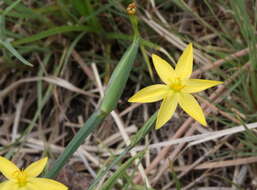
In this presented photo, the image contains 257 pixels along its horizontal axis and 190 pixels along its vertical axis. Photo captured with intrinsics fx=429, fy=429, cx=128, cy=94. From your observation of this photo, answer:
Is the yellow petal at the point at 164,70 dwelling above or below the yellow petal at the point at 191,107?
above

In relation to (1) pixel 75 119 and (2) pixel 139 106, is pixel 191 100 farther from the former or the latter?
(1) pixel 75 119

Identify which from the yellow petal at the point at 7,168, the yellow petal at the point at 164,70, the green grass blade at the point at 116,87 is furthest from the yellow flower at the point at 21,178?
the yellow petal at the point at 164,70

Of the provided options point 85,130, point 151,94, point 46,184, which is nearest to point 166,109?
point 151,94

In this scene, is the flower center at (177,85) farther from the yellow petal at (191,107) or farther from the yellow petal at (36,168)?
the yellow petal at (36,168)

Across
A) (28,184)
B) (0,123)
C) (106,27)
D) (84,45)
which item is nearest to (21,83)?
(0,123)

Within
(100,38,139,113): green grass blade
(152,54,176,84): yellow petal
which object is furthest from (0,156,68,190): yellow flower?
(152,54,176,84): yellow petal

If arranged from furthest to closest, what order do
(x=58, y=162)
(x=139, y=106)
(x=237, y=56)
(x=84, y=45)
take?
1. (x=84, y=45)
2. (x=139, y=106)
3. (x=237, y=56)
4. (x=58, y=162)
